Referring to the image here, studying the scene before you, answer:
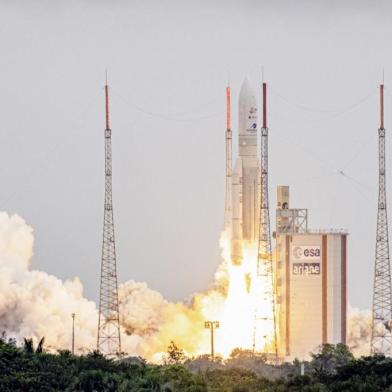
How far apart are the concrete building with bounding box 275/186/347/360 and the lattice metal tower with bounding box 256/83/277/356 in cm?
222

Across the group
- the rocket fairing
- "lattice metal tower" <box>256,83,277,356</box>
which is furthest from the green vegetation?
the rocket fairing

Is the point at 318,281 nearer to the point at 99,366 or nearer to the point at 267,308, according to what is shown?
the point at 267,308

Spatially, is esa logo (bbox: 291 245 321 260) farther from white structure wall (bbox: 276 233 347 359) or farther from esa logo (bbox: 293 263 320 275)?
esa logo (bbox: 293 263 320 275)

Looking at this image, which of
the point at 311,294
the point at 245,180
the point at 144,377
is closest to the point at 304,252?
the point at 311,294

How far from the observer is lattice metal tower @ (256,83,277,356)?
5266 inches

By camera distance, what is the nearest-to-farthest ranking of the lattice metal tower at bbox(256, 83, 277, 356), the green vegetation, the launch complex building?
the green vegetation, the lattice metal tower at bbox(256, 83, 277, 356), the launch complex building

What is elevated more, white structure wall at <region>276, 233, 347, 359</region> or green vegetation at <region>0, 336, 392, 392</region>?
white structure wall at <region>276, 233, 347, 359</region>

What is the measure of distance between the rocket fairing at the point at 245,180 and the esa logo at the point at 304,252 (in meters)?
3.08

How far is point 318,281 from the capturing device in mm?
146000

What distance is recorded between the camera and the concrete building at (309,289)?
145750mm

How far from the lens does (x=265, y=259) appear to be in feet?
452

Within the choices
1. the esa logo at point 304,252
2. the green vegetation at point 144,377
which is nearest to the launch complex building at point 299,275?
the esa logo at point 304,252

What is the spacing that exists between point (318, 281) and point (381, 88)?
1479 cm

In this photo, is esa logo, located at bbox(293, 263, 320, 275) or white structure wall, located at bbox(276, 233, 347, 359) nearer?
esa logo, located at bbox(293, 263, 320, 275)
